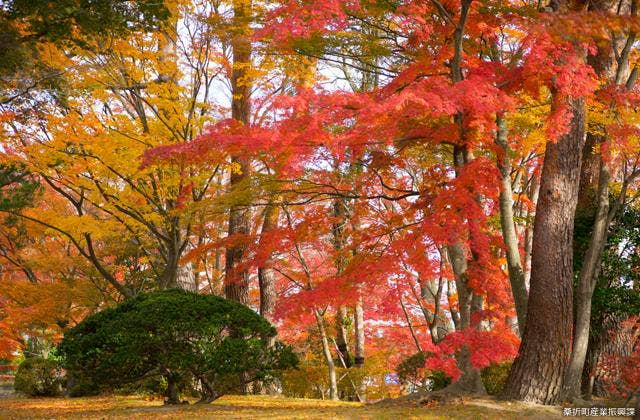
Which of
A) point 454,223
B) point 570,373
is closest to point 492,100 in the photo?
point 454,223

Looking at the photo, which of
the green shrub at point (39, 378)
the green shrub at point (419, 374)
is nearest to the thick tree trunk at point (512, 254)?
the green shrub at point (419, 374)

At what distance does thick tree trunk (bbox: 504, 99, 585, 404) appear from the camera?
7.28 m

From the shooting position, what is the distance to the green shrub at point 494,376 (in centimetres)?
1013

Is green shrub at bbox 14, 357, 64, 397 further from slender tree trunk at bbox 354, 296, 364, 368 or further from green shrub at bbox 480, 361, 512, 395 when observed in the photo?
green shrub at bbox 480, 361, 512, 395

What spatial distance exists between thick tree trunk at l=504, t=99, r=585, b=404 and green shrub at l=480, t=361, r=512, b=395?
2.83 m

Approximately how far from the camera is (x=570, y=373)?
7.43 metres

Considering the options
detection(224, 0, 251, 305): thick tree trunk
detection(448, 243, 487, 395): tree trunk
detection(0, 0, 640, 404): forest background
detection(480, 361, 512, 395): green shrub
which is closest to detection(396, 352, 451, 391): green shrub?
detection(0, 0, 640, 404): forest background

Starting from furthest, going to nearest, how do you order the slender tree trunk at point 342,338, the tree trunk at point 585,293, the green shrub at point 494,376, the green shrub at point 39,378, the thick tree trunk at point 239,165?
1. the slender tree trunk at point 342,338
2. the green shrub at point 39,378
3. the thick tree trunk at point 239,165
4. the green shrub at point 494,376
5. the tree trunk at point 585,293

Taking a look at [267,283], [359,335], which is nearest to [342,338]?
[359,335]

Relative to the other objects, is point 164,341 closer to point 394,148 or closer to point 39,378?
point 394,148

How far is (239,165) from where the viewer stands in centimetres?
1145

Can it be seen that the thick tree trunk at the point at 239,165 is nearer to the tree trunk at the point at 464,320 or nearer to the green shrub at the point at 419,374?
the green shrub at the point at 419,374

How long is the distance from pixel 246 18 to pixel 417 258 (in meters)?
5.40

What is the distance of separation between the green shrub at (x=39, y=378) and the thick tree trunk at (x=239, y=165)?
516 cm
